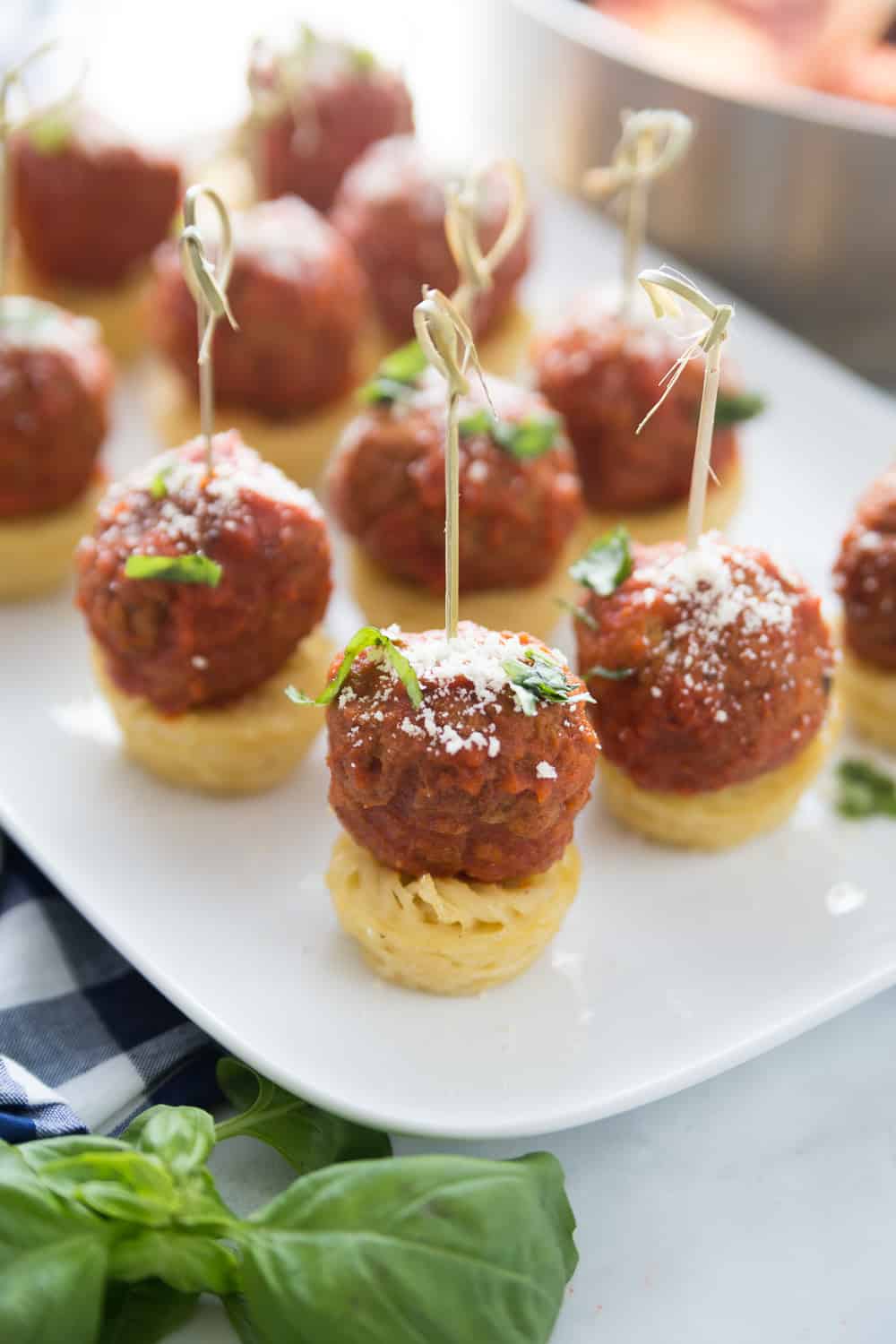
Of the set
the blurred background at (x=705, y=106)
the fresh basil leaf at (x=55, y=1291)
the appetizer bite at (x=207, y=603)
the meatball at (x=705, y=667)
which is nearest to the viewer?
the fresh basil leaf at (x=55, y=1291)

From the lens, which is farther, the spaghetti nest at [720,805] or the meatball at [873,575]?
the meatball at [873,575]

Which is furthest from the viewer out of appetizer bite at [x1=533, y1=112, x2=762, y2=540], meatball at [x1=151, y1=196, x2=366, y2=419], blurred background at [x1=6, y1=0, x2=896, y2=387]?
blurred background at [x1=6, y1=0, x2=896, y2=387]

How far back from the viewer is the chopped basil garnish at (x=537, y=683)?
2.63 metres

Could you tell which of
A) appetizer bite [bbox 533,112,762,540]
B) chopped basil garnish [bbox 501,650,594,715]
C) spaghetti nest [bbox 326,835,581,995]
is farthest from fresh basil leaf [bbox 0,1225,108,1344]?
appetizer bite [bbox 533,112,762,540]

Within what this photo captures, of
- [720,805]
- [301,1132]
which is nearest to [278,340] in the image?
[720,805]

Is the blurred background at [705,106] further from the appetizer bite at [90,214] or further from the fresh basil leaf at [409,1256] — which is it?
the fresh basil leaf at [409,1256]

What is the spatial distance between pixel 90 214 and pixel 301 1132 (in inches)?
114

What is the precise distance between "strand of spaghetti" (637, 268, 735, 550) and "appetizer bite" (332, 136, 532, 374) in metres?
1.48

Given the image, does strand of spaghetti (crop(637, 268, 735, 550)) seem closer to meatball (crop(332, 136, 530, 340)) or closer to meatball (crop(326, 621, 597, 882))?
meatball (crop(326, 621, 597, 882))

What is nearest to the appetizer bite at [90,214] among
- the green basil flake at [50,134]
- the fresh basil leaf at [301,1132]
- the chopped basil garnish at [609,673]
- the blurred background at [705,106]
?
the green basil flake at [50,134]

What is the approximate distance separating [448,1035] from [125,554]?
44.3 inches

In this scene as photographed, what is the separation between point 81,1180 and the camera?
2418mm

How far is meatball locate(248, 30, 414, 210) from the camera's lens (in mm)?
4816

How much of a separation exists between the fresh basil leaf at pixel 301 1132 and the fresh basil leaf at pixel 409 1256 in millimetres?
254
